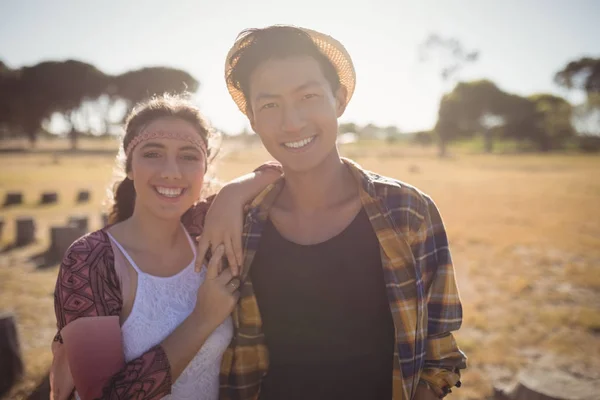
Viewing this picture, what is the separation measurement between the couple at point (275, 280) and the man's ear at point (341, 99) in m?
0.03

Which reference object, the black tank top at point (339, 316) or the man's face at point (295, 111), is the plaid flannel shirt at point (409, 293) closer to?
the black tank top at point (339, 316)

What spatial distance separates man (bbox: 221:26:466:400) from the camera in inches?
75.2

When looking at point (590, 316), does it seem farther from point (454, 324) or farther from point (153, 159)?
point (153, 159)

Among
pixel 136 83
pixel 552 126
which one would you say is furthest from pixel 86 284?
pixel 136 83

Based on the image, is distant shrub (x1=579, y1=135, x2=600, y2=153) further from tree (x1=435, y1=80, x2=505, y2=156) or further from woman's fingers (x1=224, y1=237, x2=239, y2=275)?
woman's fingers (x1=224, y1=237, x2=239, y2=275)

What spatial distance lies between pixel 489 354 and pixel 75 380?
461cm

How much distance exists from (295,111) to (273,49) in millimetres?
375

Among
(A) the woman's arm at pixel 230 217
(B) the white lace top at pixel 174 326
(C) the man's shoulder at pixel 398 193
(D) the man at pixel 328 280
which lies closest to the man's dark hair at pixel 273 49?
(D) the man at pixel 328 280

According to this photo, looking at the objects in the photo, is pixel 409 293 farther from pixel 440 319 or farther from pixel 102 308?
pixel 102 308

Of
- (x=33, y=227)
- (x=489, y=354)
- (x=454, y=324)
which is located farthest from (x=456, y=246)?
(x=33, y=227)

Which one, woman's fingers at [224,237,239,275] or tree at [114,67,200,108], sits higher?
tree at [114,67,200,108]

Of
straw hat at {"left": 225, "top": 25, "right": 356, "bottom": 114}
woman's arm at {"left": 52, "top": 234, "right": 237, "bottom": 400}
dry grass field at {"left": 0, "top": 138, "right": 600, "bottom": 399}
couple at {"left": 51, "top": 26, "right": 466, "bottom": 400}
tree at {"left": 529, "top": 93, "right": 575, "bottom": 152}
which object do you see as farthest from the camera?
tree at {"left": 529, "top": 93, "right": 575, "bottom": 152}

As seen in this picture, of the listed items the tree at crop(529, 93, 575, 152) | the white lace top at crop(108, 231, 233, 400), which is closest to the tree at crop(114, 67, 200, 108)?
the tree at crop(529, 93, 575, 152)

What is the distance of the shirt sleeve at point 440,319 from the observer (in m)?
1.91
